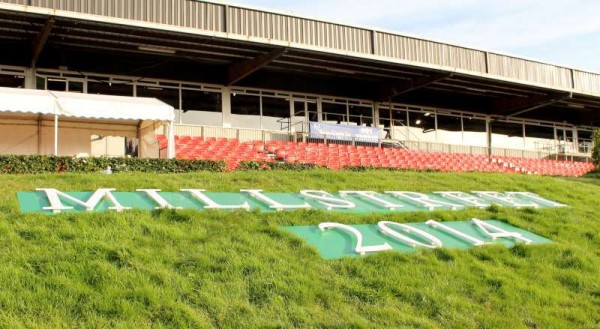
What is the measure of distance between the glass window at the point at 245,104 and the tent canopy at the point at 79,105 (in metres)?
8.81

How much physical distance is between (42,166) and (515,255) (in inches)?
376

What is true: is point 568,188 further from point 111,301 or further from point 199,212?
point 111,301

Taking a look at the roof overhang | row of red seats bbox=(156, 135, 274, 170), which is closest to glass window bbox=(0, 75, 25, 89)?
the roof overhang

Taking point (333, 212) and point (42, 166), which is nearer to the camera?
point (333, 212)

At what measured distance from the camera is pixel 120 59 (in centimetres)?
2303

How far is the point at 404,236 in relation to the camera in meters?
8.35

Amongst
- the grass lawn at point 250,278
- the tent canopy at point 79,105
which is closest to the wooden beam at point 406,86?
the tent canopy at point 79,105

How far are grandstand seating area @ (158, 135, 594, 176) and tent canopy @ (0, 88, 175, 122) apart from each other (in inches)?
101

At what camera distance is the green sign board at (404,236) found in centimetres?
756

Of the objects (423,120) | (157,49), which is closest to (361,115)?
(423,120)

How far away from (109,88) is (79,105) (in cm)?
794

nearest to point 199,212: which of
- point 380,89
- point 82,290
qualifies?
point 82,290

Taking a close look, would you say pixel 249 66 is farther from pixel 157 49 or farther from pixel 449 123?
pixel 449 123

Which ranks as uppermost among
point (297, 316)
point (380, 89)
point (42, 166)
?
point (380, 89)
